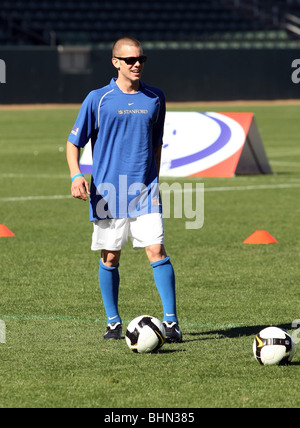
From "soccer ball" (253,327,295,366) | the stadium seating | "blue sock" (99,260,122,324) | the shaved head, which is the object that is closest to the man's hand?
"blue sock" (99,260,122,324)

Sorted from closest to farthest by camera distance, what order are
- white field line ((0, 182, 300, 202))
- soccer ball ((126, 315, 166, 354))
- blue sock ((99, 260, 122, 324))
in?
soccer ball ((126, 315, 166, 354)), blue sock ((99, 260, 122, 324)), white field line ((0, 182, 300, 202))

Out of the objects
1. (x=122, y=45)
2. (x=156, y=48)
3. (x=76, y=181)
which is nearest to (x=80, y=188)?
(x=76, y=181)

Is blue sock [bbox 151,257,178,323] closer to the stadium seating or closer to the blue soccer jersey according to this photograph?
the blue soccer jersey

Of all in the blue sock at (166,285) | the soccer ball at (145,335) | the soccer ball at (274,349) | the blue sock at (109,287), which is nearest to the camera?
the soccer ball at (274,349)

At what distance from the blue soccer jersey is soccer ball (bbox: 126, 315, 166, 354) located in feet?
2.54

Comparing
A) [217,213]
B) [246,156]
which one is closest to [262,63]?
[246,156]

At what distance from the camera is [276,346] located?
5621 mm

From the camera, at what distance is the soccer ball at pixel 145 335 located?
19.4ft

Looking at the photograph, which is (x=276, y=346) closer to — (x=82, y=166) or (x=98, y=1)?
(x=82, y=166)

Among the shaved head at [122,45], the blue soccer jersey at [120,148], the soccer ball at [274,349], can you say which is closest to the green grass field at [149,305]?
the soccer ball at [274,349]

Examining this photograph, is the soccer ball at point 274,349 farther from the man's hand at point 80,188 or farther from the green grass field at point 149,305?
the man's hand at point 80,188

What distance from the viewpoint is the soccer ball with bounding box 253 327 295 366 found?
5.62m

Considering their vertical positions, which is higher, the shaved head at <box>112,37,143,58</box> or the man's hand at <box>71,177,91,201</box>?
the shaved head at <box>112,37,143,58</box>

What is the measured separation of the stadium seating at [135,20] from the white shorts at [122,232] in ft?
122
